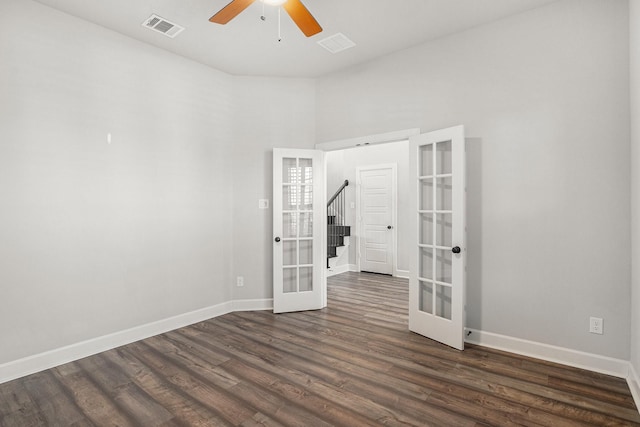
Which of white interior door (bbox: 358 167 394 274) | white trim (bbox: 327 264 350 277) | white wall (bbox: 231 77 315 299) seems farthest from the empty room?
white interior door (bbox: 358 167 394 274)

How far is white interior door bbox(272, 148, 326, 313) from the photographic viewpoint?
4.30 meters

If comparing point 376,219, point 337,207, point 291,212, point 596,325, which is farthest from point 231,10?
point 337,207

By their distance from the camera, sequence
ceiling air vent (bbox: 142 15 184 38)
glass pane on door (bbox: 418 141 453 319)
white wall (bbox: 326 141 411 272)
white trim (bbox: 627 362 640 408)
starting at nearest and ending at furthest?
white trim (bbox: 627 362 640 408) → ceiling air vent (bbox: 142 15 184 38) → glass pane on door (bbox: 418 141 453 319) → white wall (bbox: 326 141 411 272)

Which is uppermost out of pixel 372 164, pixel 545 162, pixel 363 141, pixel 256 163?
pixel 372 164

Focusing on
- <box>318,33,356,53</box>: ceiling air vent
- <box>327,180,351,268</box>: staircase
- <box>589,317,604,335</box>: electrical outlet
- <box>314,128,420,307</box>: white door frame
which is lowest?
<box>589,317,604,335</box>: electrical outlet

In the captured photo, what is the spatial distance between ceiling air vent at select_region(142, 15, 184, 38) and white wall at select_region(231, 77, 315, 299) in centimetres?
113

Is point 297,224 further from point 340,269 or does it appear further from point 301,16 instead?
point 340,269

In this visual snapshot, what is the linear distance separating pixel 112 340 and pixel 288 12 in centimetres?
344

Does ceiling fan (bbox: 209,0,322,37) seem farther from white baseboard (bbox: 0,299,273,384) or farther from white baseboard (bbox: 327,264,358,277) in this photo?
white baseboard (bbox: 327,264,358,277)

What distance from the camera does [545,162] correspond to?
2.86 m

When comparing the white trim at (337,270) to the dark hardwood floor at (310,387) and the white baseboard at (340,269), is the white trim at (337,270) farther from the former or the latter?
the dark hardwood floor at (310,387)

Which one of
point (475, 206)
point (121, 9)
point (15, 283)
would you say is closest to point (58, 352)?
point (15, 283)

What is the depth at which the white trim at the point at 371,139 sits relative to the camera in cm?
366

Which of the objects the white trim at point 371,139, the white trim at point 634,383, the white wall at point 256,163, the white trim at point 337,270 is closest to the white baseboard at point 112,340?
the white wall at point 256,163
